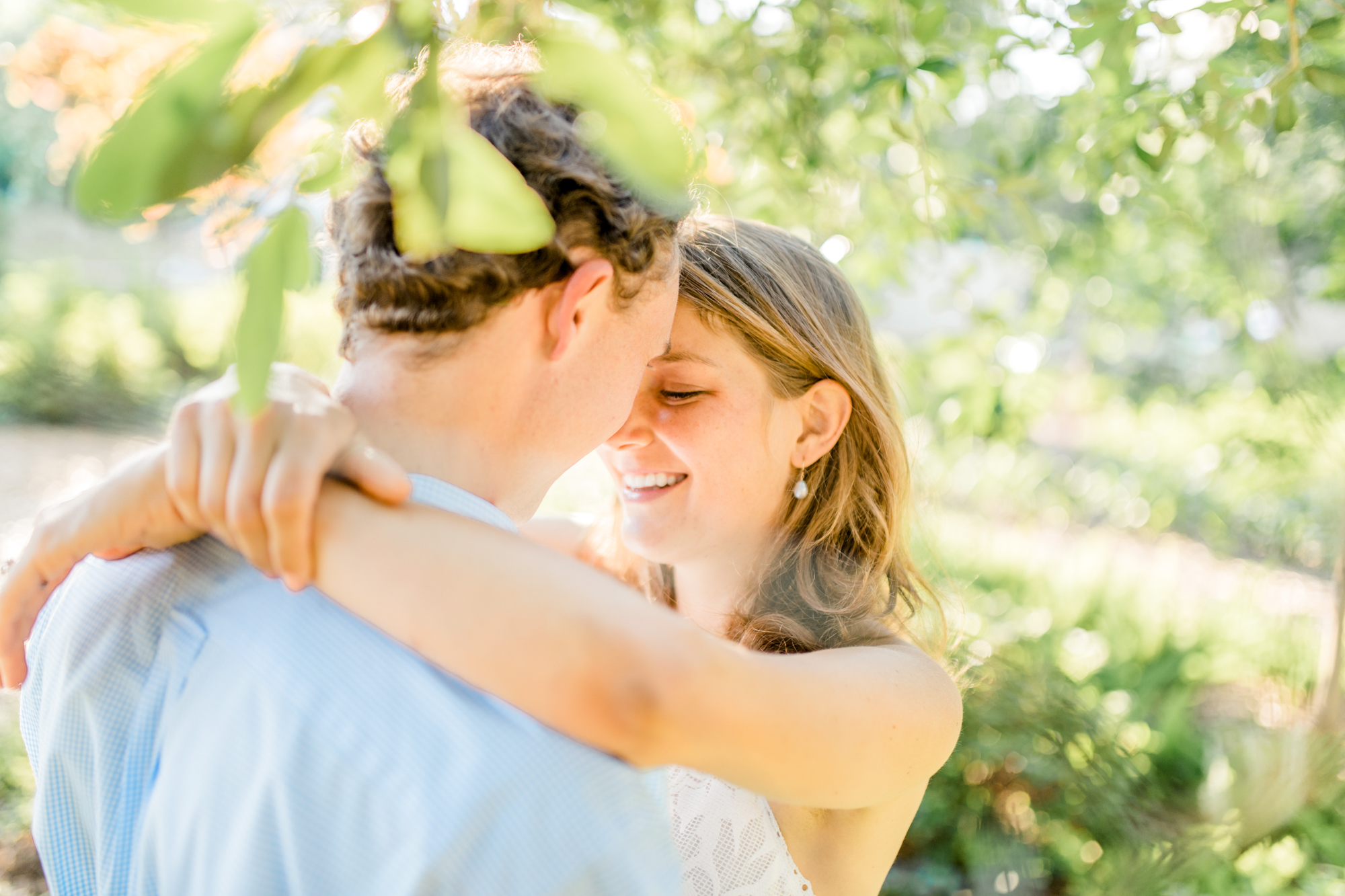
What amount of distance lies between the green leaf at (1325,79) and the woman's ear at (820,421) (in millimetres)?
1090

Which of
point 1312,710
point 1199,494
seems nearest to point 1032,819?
point 1312,710

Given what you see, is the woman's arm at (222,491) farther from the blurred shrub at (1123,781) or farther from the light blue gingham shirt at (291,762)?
the blurred shrub at (1123,781)

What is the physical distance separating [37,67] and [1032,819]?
21.3ft

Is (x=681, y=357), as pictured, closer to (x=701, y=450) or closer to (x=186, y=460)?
(x=701, y=450)

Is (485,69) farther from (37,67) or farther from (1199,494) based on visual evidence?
(1199,494)

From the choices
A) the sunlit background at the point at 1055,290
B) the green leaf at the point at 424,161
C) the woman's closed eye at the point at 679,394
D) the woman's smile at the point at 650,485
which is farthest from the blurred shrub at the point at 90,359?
the green leaf at the point at 424,161

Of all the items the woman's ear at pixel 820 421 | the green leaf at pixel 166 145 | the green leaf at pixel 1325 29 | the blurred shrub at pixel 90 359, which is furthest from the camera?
the blurred shrub at pixel 90 359

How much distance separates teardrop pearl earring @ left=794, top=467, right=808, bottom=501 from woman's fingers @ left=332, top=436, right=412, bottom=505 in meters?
1.26

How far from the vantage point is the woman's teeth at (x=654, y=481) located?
Answer: 6.54 feet

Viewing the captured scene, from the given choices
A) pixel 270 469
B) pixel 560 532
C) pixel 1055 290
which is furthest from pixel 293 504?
pixel 1055 290

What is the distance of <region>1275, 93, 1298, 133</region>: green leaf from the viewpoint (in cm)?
182

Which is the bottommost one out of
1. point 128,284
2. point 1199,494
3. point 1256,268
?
point 1199,494

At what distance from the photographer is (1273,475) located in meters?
7.75

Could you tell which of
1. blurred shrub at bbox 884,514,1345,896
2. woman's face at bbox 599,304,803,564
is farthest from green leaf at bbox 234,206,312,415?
blurred shrub at bbox 884,514,1345,896
